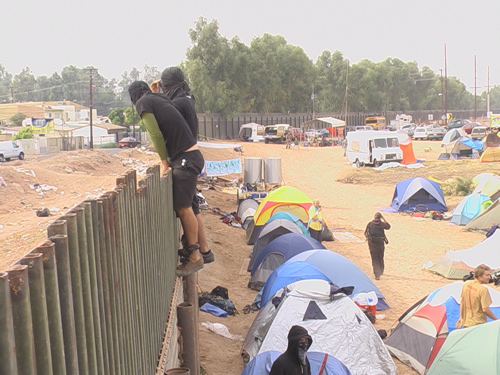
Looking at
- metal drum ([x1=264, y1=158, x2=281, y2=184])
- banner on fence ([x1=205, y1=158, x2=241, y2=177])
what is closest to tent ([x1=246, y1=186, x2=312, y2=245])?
metal drum ([x1=264, y1=158, x2=281, y2=184])

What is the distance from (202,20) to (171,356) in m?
66.9

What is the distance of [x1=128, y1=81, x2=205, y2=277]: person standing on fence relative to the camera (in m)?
4.74

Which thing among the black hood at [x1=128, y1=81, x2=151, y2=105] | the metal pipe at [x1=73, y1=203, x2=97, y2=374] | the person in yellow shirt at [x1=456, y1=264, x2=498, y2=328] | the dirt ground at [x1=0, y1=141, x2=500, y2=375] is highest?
the black hood at [x1=128, y1=81, x2=151, y2=105]

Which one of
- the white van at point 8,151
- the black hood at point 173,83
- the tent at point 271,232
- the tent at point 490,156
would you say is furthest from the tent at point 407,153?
the black hood at point 173,83

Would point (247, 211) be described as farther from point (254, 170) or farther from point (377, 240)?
point (377, 240)

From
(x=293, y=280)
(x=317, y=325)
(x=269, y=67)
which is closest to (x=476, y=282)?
(x=317, y=325)

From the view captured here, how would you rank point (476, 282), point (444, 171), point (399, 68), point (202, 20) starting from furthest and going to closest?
1. point (399, 68)
2. point (202, 20)
3. point (444, 171)
4. point (476, 282)

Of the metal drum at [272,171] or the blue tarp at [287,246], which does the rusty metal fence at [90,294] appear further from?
the metal drum at [272,171]

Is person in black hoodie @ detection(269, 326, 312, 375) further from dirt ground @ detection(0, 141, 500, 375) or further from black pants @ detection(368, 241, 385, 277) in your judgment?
black pants @ detection(368, 241, 385, 277)

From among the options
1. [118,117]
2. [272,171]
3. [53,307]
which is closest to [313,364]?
[53,307]

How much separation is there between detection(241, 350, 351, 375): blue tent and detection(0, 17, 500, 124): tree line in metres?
54.0

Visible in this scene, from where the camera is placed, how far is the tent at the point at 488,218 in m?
19.2

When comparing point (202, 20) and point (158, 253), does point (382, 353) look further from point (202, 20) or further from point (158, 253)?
point (202, 20)

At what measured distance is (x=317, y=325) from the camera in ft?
27.4
